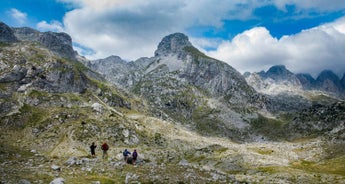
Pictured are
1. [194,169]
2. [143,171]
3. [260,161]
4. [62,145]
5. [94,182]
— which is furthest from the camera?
[62,145]

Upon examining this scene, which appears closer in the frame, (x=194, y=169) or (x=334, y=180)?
(x=194, y=169)

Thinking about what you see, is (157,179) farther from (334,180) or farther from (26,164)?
(334,180)

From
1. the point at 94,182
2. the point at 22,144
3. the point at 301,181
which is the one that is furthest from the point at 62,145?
the point at 94,182

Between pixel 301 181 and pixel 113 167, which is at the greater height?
pixel 113 167

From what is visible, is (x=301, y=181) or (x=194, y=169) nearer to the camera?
(x=194, y=169)

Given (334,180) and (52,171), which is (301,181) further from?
(52,171)

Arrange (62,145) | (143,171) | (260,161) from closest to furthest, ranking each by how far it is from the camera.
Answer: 1. (143,171)
2. (260,161)
3. (62,145)

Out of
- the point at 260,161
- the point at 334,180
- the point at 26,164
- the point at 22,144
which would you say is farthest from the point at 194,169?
the point at 22,144

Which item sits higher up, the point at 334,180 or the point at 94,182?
the point at 94,182

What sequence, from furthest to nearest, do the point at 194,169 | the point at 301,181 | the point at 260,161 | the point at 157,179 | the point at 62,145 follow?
the point at 62,145, the point at 260,161, the point at 301,181, the point at 194,169, the point at 157,179

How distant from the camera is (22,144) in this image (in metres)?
193

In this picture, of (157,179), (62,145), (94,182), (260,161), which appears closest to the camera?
(94,182)

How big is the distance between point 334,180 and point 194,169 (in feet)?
153

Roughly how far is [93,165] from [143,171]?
7.54 m
